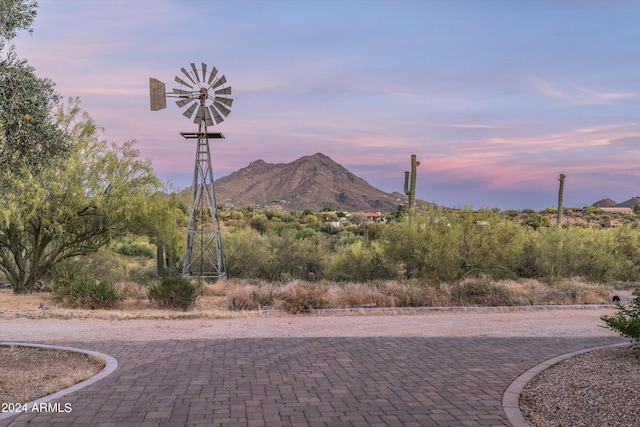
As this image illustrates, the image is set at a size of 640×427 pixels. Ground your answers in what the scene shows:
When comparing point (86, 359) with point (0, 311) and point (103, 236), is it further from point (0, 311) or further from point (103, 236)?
point (103, 236)

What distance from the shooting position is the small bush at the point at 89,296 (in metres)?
15.4

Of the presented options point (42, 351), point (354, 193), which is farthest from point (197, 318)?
point (354, 193)


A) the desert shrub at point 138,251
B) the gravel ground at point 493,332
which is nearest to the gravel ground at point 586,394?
the gravel ground at point 493,332

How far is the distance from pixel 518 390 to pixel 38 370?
675 cm

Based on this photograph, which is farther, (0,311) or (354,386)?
(0,311)

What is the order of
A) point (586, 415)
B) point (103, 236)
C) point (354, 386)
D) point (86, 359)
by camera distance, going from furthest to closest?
point (103, 236)
point (86, 359)
point (354, 386)
point (586, 415)

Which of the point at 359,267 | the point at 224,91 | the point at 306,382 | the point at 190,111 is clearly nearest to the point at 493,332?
the point at 306,382

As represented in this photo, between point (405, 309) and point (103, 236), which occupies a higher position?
point (103, 236)

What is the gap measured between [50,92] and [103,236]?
490 inches

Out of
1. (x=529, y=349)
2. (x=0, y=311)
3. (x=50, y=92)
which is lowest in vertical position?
(x=0, y=311)

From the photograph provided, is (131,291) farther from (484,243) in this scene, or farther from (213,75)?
(484,243)

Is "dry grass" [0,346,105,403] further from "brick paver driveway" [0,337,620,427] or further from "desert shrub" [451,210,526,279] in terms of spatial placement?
"desert shrub" [451,210,526,279]

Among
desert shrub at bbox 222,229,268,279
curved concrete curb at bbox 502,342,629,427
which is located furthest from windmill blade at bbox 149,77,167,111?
curved concrete curb at bbox 502,342,629,427

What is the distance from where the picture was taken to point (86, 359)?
8.70m
